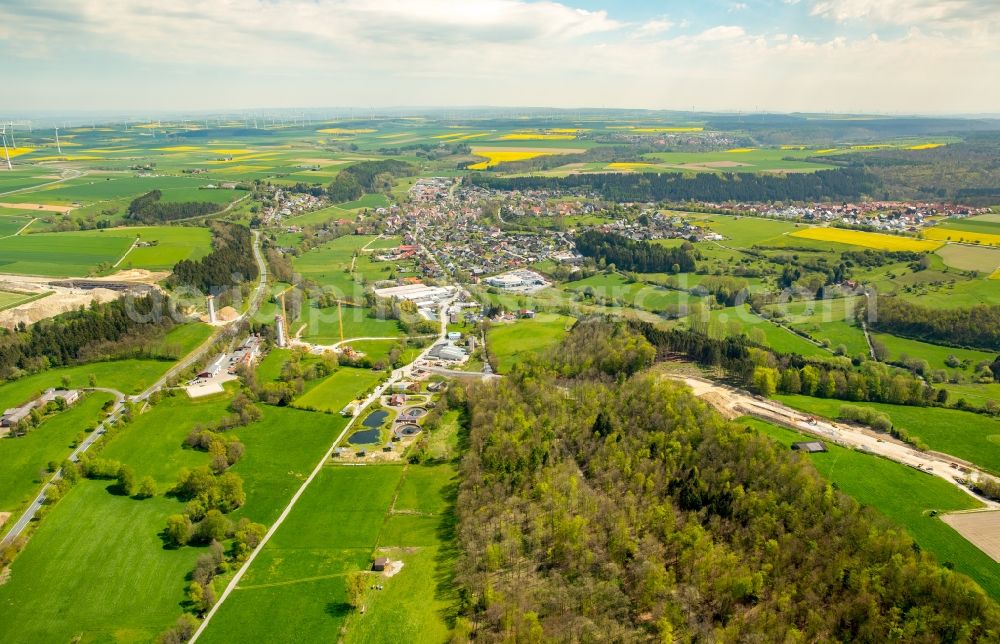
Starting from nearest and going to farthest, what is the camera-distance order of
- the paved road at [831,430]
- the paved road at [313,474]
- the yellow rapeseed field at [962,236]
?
the paved road at [313,474] < the paved road at [831,430] < the yellow rapeseed field at [962,236]

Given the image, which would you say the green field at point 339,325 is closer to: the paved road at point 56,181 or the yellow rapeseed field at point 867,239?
the yellow rapeseed field at point 867,239

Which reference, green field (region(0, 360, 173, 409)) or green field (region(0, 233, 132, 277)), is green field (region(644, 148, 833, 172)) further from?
green field (region(0, 360, 173, 409))

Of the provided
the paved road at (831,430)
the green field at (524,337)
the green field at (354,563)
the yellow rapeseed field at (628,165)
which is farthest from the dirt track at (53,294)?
the yellow rapeseed field at (628,165)

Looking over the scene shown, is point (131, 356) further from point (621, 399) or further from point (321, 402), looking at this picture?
point (621, 399)

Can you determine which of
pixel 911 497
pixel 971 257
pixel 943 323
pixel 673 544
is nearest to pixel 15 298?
pixel 673 544

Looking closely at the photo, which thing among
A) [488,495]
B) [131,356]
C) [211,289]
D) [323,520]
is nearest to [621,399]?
[488,495]

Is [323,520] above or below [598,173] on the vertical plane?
below
